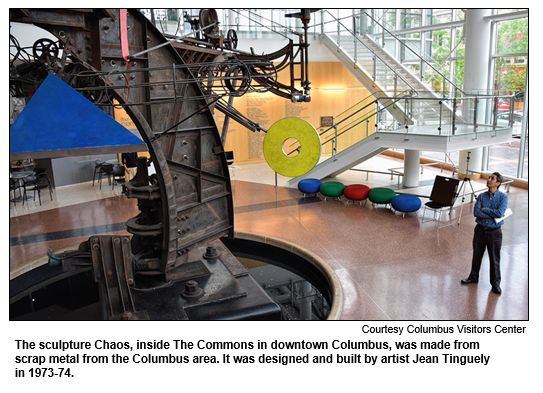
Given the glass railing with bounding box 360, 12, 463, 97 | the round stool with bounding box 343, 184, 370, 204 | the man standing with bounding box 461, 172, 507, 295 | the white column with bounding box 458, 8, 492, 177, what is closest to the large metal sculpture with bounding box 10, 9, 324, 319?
the man standing with bounding box 461, 172, 507, 295

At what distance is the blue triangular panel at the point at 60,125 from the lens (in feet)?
14.0

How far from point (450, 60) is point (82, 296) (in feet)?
40.1

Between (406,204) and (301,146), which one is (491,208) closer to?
(406,204)

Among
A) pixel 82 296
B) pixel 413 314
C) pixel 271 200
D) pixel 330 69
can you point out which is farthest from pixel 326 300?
pixel 330 69

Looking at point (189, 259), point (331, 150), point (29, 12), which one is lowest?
point (189, 259)

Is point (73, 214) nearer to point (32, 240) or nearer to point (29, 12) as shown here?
point (32, 240)

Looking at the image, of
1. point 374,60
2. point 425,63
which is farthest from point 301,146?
point 425,63

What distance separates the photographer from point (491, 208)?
6.57m

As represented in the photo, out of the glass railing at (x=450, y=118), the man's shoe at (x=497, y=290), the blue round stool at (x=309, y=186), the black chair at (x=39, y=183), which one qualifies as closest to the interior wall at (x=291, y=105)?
the blue round stool at (x=309, y=186)

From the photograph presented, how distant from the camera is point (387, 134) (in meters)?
11.2

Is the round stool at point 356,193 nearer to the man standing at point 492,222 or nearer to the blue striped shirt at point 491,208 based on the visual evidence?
the man standing at point 492,222

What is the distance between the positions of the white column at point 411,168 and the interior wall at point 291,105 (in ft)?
13.4

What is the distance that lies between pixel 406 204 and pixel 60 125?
25.0ft

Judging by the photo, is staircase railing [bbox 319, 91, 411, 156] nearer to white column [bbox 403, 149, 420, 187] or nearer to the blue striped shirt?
white column [bbox 403, 149, 420, 187]
